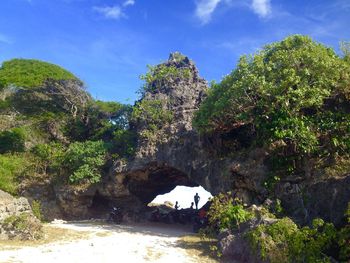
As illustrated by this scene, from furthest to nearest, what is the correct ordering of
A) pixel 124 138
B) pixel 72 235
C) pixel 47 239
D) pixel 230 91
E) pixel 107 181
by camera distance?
pixel 124 138 < pixel 107 181 < pixel 230 91 < pixel 72 235 < pixel 47 239

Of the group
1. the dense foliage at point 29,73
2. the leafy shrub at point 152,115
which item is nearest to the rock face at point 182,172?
the leafy shrub at point 152,115

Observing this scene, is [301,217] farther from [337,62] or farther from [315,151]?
[337,62]

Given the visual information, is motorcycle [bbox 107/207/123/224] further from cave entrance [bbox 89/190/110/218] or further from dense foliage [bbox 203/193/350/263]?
dense foliage [bbox 203/193/350/263]

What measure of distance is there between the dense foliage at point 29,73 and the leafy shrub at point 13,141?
15.6ft

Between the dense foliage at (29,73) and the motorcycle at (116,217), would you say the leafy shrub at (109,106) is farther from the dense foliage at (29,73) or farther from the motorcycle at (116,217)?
the motorcycle at (116,217)

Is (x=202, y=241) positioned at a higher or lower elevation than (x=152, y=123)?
lower

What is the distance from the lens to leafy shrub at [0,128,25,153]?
2841 centimetres

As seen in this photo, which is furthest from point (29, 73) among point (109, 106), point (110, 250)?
point (110, 250)

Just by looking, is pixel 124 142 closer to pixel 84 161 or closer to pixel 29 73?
pixel 84 161

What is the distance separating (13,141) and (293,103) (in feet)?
69.4

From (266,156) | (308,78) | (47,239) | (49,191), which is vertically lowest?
(47,239)

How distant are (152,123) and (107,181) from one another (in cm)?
473

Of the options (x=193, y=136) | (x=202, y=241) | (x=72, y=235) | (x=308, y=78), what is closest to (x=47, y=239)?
(x=72, y=235)

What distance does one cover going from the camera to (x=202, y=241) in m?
16.9
